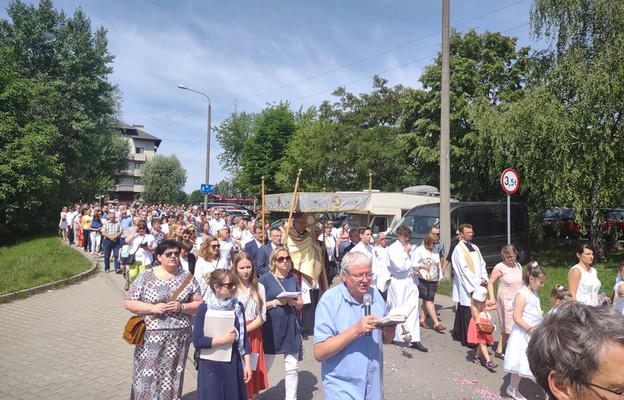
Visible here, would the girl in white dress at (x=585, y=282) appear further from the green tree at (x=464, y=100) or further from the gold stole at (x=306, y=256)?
the green tree at (x=464, y=100)

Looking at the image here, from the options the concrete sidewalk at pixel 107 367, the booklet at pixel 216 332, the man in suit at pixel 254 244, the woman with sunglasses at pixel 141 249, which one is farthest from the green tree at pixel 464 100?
the booklet at pixel 216 332

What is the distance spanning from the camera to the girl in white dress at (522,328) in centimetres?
506

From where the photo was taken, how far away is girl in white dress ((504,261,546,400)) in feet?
16.6

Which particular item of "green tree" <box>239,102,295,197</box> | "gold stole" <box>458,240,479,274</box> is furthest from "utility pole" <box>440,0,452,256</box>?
"green tree" <box>239,102,295,197</box>

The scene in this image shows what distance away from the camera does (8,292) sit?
1026 centimetres

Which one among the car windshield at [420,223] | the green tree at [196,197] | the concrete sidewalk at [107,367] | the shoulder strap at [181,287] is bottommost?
the concrete sidewalk at [107,367]

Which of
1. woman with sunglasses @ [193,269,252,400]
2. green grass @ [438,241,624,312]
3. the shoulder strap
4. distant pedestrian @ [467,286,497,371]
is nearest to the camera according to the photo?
woman with sunglasses @ [193,269,252,400]

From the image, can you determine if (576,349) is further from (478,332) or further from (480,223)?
(480,223)

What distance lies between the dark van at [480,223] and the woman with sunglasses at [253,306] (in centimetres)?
949

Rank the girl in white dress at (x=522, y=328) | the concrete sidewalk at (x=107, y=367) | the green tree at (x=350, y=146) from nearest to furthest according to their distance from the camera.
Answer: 1. the girl in white dress at (x=522, y=328)
2. the concrete sidewalk at (x=107, y=367)
3. the green tree at (x=350, y=146)

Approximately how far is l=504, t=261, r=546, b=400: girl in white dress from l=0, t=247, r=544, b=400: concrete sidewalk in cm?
44

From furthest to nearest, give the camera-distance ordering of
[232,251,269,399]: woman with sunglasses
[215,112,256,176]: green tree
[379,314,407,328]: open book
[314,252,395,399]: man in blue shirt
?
[215,112,256,176]: green tree
[232,251,269,399]: woman with sunglasses
[314,252,395,399]: man in blue shirt
[379,314,407,328]: open book

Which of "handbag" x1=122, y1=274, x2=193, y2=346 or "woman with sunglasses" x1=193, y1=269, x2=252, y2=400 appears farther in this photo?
"handbag" x1=122, y1=274, x2=193, y2=346

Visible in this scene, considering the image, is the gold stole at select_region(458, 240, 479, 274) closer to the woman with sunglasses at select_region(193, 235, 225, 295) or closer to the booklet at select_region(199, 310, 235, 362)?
the woman with sunglasses at select_region(193, 235, 225, 295)
